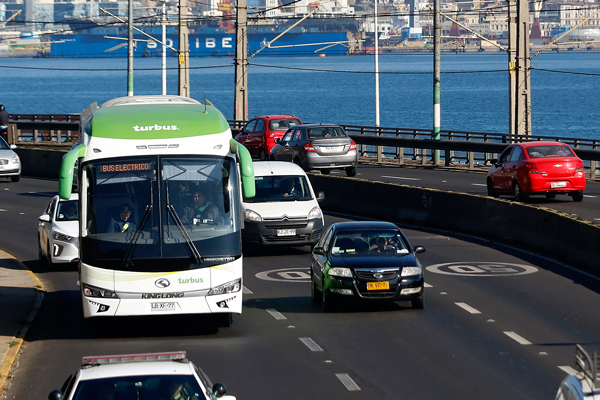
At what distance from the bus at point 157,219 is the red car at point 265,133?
87.9 feet

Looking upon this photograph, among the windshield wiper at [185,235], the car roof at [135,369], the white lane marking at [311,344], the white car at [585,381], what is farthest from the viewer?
the windshield wiper at [185,235]

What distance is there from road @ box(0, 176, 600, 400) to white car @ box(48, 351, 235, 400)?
337cm

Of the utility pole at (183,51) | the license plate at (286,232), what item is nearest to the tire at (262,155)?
the utility pole at (183,51)

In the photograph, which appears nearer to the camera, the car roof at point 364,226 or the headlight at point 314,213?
the car roof at point 364,226

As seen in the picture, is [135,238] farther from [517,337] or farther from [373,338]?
[517,337]

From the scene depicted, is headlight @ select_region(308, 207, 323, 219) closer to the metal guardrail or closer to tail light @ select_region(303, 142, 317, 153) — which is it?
tail light @ select_region(303, 142, 317, 153)

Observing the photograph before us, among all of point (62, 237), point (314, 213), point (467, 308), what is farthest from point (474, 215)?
point (62, 237)

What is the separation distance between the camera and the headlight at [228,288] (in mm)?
13423

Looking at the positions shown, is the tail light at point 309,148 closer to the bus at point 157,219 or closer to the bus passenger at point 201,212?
the bus at point 157,219

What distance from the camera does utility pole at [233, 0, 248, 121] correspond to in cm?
4975

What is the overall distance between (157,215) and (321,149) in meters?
22.4

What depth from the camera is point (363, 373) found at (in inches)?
450

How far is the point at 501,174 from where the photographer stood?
28656mm

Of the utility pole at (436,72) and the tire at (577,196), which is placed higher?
the utility pole at (436,72)
